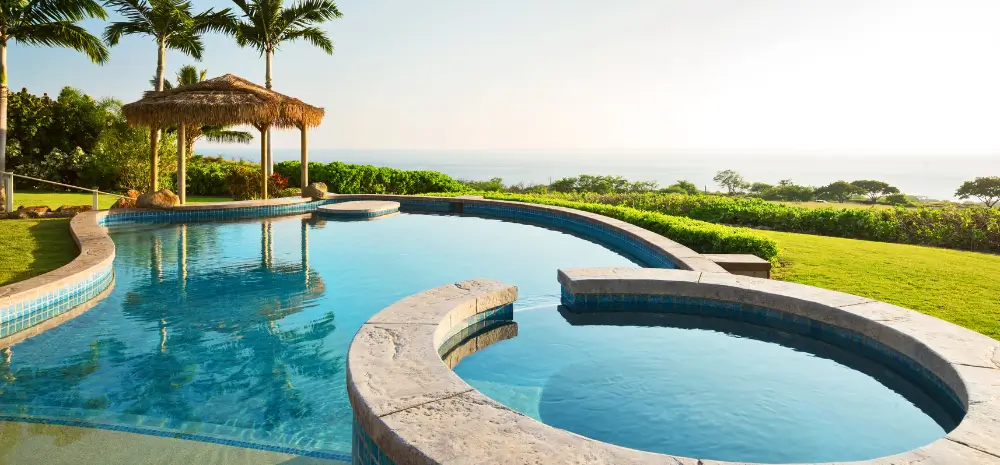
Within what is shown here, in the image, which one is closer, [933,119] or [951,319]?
[951,319]

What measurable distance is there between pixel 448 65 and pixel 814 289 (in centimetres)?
3770

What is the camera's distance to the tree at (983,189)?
89.4 feet

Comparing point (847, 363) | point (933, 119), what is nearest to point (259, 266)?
point (847, 363)

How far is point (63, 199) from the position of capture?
18.7 meters

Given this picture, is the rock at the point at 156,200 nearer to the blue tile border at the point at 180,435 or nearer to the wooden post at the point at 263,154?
the wooden post at the point at 263,154

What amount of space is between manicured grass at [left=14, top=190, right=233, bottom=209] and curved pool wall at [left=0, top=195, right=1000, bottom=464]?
8010mm

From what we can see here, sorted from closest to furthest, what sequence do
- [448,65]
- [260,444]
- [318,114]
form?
1. [260,444]
2. [318,114]
3. [448,65]

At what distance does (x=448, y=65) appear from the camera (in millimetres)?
41219

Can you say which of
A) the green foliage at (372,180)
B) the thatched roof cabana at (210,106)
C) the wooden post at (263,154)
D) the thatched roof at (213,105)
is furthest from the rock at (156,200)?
the green foliage at (372,180)

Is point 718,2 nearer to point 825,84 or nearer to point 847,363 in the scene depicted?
point 847,363

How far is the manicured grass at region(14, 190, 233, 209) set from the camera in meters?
17.3

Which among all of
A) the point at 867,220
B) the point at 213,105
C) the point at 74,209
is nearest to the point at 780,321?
the point at 867,220

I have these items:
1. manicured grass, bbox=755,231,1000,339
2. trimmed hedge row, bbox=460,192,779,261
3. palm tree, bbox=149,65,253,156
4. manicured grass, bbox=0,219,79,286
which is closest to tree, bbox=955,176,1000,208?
manicured grass, bbox=755,231,1000,339

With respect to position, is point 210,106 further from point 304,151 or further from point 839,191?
point 839,191
